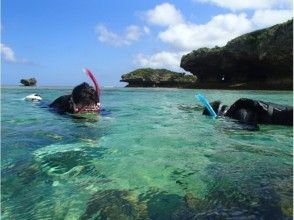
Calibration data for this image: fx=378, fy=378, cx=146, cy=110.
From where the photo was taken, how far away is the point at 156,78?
77.4m

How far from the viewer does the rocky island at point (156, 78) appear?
7319 centimetres

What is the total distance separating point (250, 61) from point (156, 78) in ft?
94.0

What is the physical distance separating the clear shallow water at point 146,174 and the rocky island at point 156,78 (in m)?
62.7

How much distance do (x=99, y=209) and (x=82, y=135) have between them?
467 cm

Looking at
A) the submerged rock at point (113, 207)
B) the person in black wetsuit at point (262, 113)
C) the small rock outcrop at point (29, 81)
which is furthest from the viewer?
the small rock outcrop at point (29, 81)

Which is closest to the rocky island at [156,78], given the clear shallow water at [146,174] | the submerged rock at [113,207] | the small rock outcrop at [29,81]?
the small rock outcrop at [29,81]

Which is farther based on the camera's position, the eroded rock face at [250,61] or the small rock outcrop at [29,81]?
the small rock outcrop at [29,81]

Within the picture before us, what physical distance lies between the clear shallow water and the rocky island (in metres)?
62.7

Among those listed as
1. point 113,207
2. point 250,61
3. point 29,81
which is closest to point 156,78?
point 250,61

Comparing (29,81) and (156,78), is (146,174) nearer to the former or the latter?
(156,78)

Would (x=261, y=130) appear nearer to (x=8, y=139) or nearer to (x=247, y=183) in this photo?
(x=247, y=183)

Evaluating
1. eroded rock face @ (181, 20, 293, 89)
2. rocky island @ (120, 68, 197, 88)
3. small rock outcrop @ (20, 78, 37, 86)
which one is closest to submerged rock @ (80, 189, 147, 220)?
eroded rock face @ (181, 20, 293, 89)

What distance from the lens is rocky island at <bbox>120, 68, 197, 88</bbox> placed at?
240 ft

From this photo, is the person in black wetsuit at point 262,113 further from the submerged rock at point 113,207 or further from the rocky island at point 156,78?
the rocky island at point 156,78
